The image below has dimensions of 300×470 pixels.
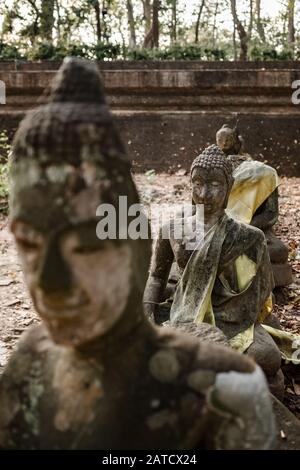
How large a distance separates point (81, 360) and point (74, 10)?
21.5 meters

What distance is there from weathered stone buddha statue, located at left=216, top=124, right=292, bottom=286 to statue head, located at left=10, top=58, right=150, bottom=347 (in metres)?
4.01

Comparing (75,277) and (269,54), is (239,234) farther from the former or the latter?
(269,54)

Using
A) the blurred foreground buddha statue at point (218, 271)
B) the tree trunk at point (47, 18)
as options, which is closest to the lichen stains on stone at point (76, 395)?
the blurred foreground buddha statue at point (218, 271)

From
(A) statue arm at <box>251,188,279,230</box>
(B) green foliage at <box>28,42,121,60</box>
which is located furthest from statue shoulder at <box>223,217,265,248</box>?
(B) green foliage at <box>28,42,121,60</box>

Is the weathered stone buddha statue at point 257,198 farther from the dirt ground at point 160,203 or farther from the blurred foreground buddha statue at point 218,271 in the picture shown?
the blurred foreground buddha statue at point 218,271

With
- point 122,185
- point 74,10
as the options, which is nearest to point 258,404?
point 122,185

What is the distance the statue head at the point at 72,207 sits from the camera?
3.78 feet

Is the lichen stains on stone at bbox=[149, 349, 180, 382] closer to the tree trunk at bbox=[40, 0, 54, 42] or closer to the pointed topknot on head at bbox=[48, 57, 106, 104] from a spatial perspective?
the pointed topknot on head at bbox=[48, 57, 106, 104]

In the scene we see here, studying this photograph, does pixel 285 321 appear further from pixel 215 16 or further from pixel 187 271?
pixel 215 16

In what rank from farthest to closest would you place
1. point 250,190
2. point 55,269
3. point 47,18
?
point 47,18 → point 250,190 → point 55,269

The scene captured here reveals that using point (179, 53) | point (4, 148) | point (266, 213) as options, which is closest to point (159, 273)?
point (266, 213)

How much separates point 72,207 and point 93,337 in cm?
28

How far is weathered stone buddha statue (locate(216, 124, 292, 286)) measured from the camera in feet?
17.5

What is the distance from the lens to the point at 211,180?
2949mm
